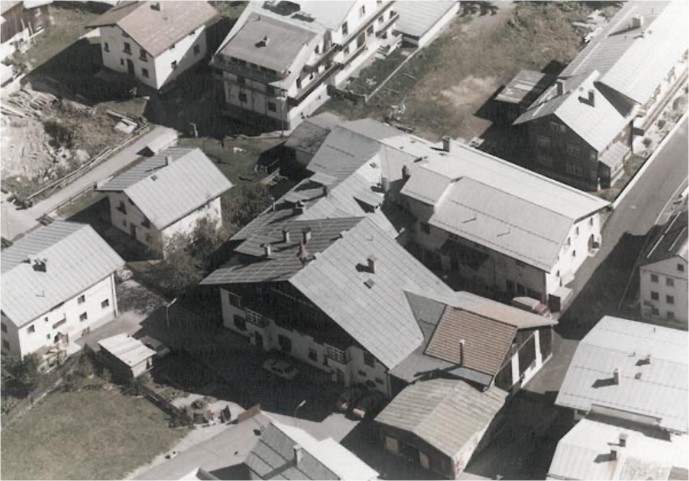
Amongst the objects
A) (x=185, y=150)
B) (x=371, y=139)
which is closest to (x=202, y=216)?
(x=185, y=150)

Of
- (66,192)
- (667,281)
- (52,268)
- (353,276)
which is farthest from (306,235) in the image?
(667,281)

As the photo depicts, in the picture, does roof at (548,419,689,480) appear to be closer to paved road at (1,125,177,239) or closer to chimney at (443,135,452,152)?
chimney at (443,135,452,152)

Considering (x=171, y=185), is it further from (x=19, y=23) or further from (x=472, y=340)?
(x=19, y=23)

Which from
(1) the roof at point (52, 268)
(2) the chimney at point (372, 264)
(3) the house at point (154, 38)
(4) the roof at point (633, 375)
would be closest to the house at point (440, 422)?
(4) the roof at point (633, 375)

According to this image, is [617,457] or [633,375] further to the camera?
[633,375]

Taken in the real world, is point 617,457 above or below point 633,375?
below

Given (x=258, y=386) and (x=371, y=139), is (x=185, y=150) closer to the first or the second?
(x=371, y=139)
